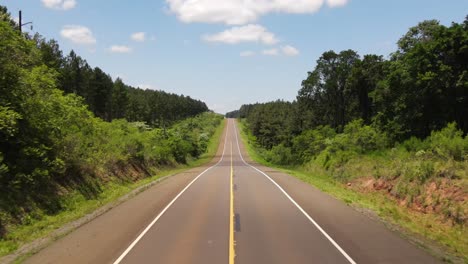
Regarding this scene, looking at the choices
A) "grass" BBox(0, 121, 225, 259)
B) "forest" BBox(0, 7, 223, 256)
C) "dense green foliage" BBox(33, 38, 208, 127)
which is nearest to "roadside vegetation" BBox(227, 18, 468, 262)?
"grass" BBox(0, 121, 225, 259)

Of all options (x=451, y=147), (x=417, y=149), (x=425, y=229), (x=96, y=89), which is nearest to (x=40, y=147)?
(x=425, y=229)

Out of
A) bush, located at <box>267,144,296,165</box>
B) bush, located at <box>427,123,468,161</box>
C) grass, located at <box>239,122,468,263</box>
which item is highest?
bush, located at <box>427,123,468,161</box>

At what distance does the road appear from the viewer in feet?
38.7

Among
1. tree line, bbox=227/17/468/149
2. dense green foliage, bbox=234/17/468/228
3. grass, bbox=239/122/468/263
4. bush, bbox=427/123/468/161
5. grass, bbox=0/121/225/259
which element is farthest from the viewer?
tree line, bbox=227/17/468/149

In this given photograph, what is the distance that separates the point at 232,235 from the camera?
47.2 ft

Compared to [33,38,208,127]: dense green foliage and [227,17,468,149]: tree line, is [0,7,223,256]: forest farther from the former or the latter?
[33,38,208,127]: dense green foliage

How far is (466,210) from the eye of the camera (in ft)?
57.4

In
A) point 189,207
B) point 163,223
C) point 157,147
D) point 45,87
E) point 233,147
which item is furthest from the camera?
point 233,147

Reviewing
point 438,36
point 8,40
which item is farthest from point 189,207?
point 438,36

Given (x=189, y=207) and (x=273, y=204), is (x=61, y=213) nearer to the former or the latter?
(x=189, y=207)

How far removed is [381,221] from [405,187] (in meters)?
7.41

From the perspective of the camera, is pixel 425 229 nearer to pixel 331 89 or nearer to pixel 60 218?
pixel 60 218

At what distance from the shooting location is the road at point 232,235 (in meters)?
11.8

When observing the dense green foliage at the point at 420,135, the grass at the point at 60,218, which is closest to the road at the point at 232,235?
the grass at the point at 60,218
